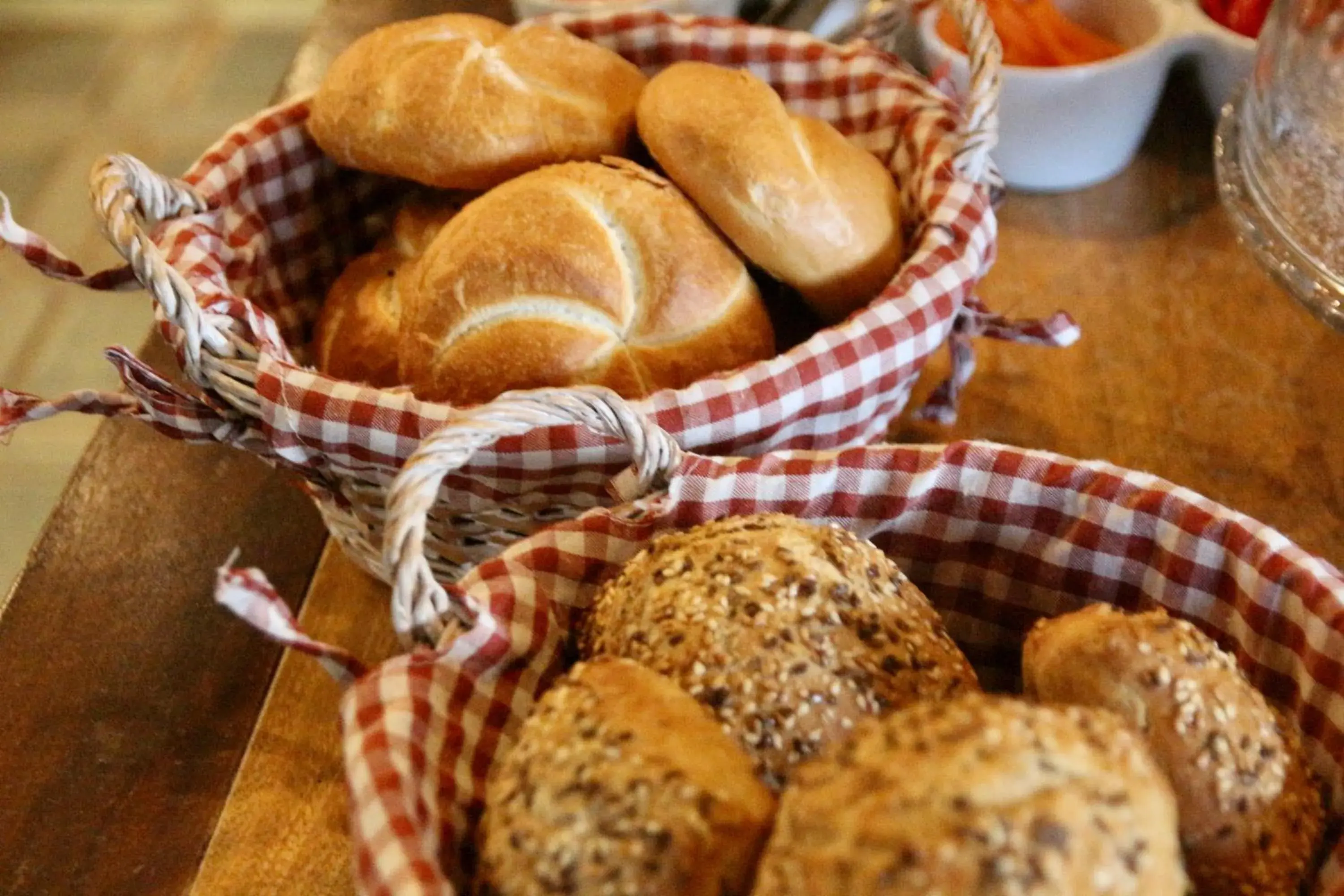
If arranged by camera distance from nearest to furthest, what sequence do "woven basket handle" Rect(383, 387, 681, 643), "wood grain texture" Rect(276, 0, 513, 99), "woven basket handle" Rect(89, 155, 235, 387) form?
"woven basket handle" Rect(383, 387, 681, 643), "woven basket handle" Rect(89, 155, 235, 387), "wood grain texture" Rect(276, 0, 513, 99)

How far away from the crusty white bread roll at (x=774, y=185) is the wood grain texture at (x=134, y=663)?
0.48 metres

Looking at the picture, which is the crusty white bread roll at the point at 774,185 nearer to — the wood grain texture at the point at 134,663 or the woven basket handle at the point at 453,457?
the woven basket handle at the point at 453,457

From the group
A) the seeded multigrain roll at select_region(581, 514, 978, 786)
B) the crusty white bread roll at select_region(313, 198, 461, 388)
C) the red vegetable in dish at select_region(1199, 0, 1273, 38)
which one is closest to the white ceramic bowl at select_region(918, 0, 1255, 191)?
the red vegetable in dish at select_region(1199, 0, 1273, 38)

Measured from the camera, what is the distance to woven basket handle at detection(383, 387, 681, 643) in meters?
0.53

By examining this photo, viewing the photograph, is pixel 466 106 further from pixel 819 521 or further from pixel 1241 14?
pixel 1241 14

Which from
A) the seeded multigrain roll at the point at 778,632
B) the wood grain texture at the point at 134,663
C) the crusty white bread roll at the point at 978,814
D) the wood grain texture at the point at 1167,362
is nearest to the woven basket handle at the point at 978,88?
the wood grain texture at the point at 1167,362

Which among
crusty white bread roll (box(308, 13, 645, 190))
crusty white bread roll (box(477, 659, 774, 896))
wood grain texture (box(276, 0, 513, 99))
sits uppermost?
crusty white bread roll (box(308, 13, 645, 190))

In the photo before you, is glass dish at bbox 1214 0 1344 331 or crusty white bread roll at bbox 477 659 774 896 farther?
glass dish at bbox 1214 0 1344 331

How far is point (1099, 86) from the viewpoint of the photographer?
111 cm

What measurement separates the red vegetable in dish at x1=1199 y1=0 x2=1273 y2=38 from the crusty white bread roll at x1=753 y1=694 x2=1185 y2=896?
39.3 inches

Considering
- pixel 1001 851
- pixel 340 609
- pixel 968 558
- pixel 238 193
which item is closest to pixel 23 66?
pixel 238 193

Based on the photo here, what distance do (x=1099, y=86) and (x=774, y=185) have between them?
1.64 ft

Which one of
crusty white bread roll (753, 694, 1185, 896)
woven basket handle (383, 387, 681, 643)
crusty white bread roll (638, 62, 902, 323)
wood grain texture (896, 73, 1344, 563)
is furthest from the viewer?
wood grain texture (896, 73, 1344, 563)

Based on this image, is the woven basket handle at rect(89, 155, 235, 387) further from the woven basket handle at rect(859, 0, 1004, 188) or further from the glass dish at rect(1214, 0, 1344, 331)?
the glass dish at rect(1214, 0, 1344, 331)
